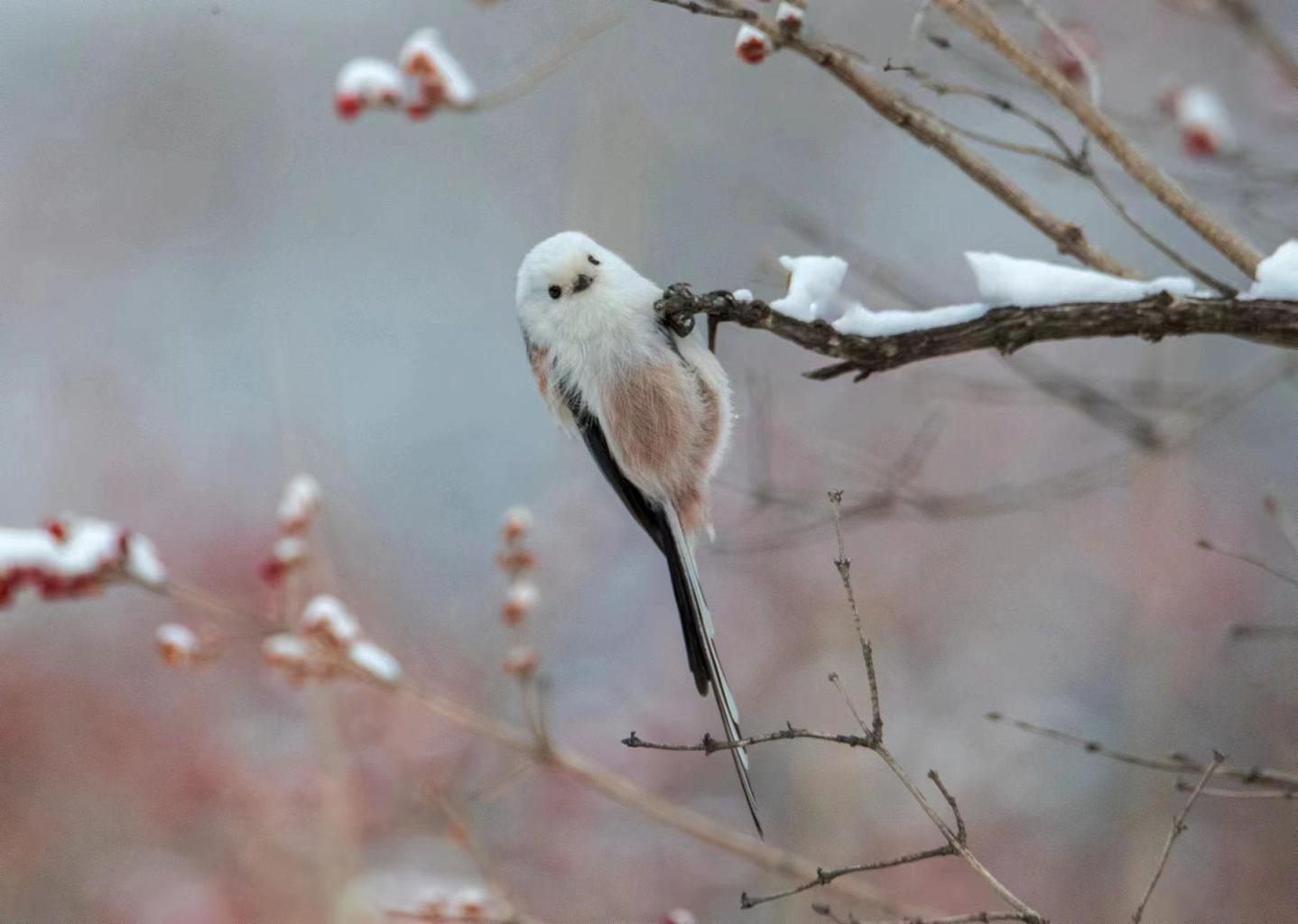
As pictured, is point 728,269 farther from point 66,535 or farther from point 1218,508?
point 66,535

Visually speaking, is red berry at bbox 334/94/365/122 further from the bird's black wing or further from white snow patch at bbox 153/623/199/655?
white snow patch at bbox 153/623/199/655

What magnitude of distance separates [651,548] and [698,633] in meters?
3.47

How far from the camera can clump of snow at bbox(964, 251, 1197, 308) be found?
1617 mm

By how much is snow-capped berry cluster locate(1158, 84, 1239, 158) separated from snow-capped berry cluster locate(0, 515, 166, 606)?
278cm

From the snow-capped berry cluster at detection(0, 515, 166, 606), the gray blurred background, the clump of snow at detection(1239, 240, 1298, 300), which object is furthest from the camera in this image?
the gray blurred background

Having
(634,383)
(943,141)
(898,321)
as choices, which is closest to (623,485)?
(634,383)

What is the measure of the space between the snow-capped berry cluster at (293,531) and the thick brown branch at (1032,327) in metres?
1.58

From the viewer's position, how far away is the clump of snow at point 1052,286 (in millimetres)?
1617

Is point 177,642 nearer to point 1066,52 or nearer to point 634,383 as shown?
point 634,383

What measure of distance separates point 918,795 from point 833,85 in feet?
17.1

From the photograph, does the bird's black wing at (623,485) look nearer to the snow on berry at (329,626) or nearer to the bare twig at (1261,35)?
the snow on berry at (329,626)

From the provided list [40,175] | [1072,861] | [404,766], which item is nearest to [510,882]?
[404,766]

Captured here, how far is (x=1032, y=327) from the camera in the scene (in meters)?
1.63

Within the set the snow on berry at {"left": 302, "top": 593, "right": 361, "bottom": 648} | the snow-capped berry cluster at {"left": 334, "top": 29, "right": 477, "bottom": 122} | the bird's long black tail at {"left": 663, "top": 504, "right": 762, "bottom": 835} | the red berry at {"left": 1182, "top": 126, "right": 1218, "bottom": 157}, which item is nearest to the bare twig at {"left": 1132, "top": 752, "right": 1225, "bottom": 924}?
the bird's long black tail at {"left": 663, "top": 504, "right": 762, "bottom": 835}
